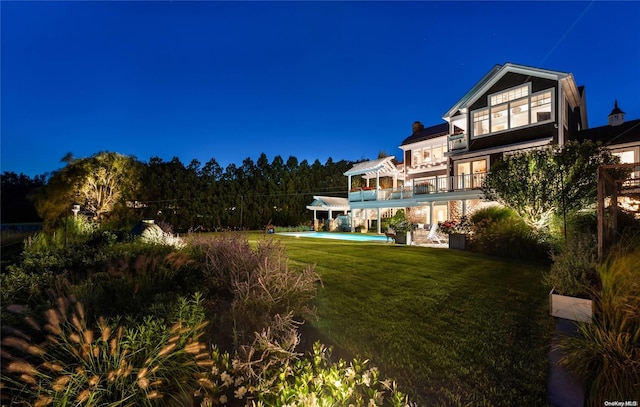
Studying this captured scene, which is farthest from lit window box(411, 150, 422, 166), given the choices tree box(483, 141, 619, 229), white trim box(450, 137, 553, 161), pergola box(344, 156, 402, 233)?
tree box(483, 141, 619, 229)

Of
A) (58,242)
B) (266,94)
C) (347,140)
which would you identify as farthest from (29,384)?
(347,140)

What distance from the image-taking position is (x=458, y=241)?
12805 millimetres

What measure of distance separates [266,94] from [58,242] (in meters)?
33.5

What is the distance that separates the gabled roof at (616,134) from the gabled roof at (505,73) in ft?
7.09

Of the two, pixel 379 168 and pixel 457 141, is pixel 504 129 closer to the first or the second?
pixel 457 141

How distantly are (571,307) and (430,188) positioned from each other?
16950 mm

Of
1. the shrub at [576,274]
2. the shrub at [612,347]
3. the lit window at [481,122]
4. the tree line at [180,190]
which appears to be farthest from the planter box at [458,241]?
the tree line at [180,190]

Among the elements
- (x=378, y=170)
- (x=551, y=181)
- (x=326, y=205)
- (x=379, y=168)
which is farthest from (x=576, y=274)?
(x=326, y=205)

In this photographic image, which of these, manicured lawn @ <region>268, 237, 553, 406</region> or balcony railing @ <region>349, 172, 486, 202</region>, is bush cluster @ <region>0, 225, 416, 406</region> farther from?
balcony railing @ <region>349, 172, 486, 202</region>

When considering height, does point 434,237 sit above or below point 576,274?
below

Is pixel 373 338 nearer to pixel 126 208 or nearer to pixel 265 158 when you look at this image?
pixel 126 208

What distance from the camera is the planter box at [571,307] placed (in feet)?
14.6

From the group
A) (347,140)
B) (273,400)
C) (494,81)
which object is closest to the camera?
(273,400)

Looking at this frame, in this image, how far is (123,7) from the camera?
10.6 m
